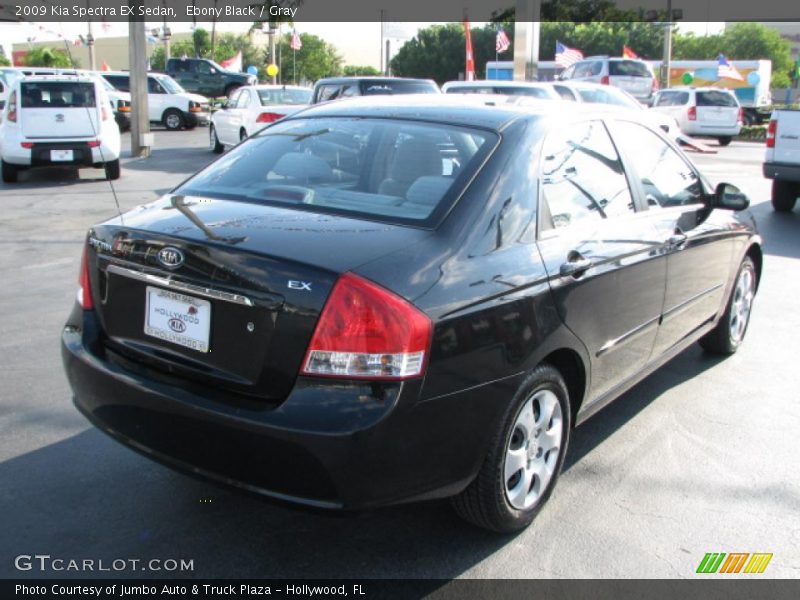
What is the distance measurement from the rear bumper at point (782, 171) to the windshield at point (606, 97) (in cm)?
553

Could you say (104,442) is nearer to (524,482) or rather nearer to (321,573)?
(321,573)

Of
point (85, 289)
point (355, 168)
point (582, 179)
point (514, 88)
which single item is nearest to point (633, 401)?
point (582, 179)

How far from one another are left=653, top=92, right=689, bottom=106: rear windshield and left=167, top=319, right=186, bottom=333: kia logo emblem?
2659 centimetres

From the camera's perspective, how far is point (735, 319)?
18.3 feet

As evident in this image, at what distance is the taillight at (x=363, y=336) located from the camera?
2.65 metres

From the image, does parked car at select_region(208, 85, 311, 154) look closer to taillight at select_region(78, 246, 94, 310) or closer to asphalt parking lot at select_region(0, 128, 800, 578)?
asphalt parking lot at select_region(0, 128, 800, 578)

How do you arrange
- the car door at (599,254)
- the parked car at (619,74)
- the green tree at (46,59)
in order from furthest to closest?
the green tree at (46,59), the parked car at (619,74), the car door at (599,254)

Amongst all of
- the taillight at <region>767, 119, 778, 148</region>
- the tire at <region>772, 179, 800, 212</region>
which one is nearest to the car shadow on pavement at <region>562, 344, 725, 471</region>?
the taillight at <region>767, 119, 778, 148</region>

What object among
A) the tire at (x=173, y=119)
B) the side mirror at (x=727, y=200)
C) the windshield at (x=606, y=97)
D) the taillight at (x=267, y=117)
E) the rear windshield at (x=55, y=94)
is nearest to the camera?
the side mirror at (x=727, y=200)

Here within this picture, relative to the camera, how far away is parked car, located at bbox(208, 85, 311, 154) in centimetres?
1579

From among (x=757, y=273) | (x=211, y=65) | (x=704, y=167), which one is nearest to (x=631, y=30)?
(x=211, y=65)

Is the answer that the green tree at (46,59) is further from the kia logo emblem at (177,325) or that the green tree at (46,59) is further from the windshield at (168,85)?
the kia logo emblem at (177,325)

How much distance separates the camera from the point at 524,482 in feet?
10.8

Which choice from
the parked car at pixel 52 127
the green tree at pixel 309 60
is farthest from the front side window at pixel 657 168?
the green tree at pixel 309 60
